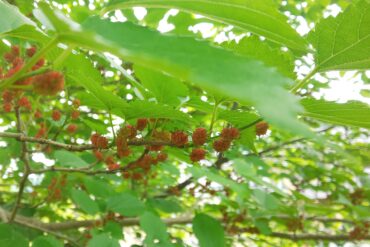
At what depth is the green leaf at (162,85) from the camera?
779mm

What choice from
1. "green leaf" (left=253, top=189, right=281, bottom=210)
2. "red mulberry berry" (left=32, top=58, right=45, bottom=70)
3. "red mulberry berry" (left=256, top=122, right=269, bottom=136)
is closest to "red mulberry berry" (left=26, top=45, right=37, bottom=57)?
"red mulberry berry" (left=32, top=58, right=45, bottom=70)

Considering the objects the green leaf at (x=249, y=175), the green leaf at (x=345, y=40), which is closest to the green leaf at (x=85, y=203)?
the green leaf at (x=249, y=175)

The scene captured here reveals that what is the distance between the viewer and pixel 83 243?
174 cm

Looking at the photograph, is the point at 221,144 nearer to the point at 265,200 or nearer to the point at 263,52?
the point at 263,52

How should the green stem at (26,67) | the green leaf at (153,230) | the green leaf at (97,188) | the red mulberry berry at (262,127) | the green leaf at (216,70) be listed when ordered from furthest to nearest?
1. the green leaf at (97,188)
2. the green leaf at (153,230)
3. the red mulberry berry at (262,127)
4. the green stem at (26,67)
5. the green leaf at (216,70)

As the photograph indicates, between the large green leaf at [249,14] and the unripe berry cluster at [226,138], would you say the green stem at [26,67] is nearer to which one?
the large green leaf at [249,14]

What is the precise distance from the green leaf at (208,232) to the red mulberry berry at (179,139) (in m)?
0.66

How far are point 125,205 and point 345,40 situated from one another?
120cm

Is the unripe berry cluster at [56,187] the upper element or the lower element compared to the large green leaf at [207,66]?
upper

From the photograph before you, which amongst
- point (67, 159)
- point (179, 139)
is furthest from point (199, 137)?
point (67, 159)

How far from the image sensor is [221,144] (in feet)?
2.65

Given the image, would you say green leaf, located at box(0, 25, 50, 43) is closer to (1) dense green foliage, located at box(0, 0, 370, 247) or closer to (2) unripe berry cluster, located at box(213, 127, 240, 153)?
(1) dense green foliage, located at box(0, 0, 370, 247)

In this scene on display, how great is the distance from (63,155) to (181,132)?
2.99 feet

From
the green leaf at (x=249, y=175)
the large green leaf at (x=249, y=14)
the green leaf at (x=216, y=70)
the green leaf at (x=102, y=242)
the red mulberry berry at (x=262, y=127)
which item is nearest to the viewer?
the green leaf at (x=216, y=70)
